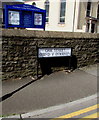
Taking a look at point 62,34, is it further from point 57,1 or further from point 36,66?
point 57,1

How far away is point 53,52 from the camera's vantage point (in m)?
5.84

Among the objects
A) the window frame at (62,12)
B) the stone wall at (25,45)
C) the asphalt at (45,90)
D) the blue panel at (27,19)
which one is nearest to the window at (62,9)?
the window frame at (62,12)

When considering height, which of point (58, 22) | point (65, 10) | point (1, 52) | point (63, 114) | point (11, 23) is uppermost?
point (65, 10)

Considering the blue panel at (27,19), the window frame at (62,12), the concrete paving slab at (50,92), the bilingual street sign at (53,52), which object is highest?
the window frame at (62,12)

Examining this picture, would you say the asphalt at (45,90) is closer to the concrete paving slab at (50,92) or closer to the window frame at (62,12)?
the concrete paving slab at (50,92)

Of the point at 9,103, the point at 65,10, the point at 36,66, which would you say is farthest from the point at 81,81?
the point at 65,10

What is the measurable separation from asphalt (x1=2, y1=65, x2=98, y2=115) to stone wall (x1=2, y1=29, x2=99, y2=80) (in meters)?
0.41

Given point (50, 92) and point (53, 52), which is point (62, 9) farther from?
point (50, 92)

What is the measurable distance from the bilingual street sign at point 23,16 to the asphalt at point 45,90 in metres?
2.67

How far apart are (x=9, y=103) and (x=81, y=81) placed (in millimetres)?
2853

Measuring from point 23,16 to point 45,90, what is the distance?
152 inches

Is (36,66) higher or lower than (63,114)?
higher

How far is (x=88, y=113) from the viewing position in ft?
11.2

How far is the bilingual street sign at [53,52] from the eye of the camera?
5586 millimetres
